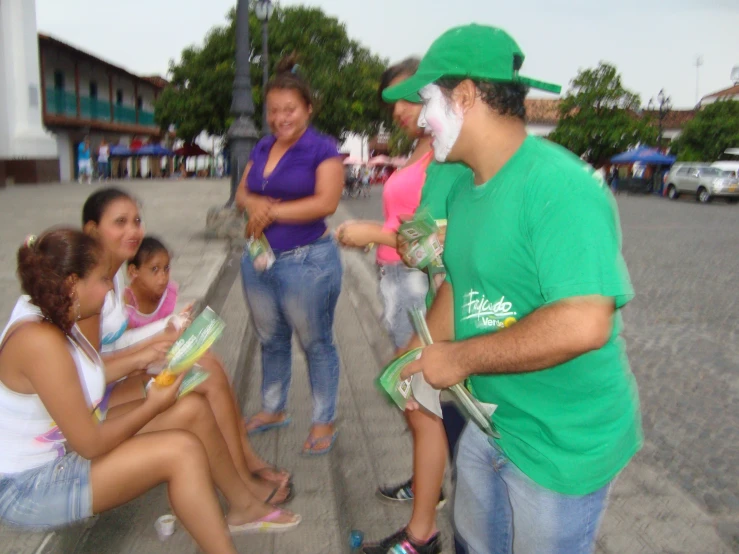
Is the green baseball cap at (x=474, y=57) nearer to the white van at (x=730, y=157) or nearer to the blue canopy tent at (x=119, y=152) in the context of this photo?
the white van at (x=730, y=157)

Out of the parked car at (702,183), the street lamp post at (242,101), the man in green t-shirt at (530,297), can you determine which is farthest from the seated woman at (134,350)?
the parked car at (702,183)

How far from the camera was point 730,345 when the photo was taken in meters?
5.84

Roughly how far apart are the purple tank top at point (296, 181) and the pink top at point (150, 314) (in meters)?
0.67

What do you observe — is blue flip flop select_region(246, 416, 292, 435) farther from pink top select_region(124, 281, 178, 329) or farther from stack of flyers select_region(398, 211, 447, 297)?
stack of flyers select_region(398, 211, 447, 297)

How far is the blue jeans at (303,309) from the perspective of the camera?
3.34m

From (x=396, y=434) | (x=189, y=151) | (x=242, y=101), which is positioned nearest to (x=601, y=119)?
(x=189, y=151)

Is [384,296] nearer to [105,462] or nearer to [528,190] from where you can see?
[105,462]

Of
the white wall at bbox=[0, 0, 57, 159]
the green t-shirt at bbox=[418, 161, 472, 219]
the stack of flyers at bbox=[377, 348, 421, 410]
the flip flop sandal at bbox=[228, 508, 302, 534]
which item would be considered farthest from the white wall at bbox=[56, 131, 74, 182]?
the stack of flyers at bbox=[377, 348, 421, 410]

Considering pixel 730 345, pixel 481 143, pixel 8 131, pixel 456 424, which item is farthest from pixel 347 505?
pixel 8 131

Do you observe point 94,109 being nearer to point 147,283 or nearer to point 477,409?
point 147,283

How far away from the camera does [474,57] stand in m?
1.50

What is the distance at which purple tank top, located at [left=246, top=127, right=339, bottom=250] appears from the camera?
3.28 meters

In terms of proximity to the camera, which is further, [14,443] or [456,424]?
[456,424]

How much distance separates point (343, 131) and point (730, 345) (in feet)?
113
